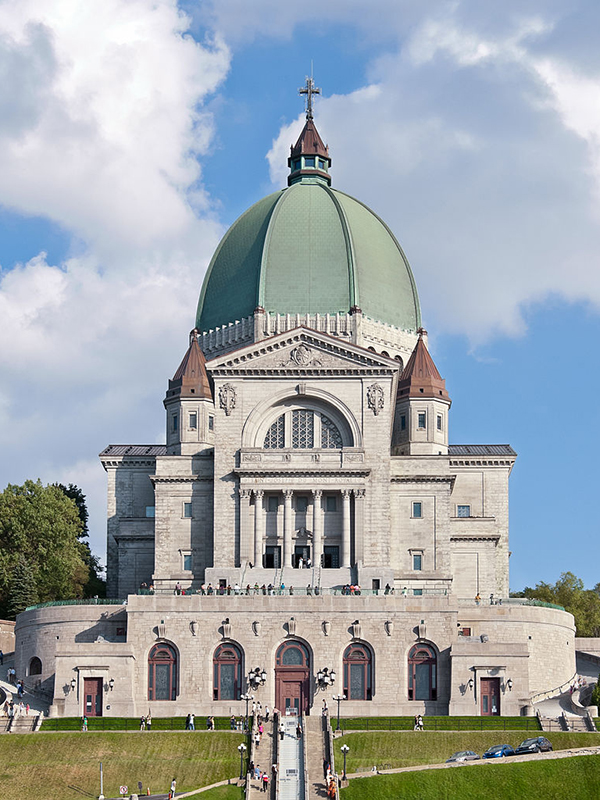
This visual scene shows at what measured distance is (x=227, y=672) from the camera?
8788cm

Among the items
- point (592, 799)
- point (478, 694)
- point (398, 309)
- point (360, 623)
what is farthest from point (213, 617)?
point (398, 309)

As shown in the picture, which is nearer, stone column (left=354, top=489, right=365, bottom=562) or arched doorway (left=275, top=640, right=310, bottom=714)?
arched doorway (left=275, top=640, right=310, bottom=714)

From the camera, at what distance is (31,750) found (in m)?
76.1

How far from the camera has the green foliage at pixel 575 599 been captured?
399 feet

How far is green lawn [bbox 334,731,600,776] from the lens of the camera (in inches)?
2931

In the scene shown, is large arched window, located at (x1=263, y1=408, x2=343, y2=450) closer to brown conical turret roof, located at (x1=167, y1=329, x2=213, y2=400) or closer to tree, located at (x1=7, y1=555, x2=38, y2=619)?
brown conical turret roof, located at (x1=167, y1=329, x2=213, y2=400)

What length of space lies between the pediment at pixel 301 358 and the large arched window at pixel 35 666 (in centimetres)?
2371

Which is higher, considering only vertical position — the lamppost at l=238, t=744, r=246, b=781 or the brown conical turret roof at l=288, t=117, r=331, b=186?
the brown conical turret roof at l=288, t=117, r=331, b=186

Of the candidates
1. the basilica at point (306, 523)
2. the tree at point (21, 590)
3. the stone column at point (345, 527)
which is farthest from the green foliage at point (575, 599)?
the tree at point (21, 590)

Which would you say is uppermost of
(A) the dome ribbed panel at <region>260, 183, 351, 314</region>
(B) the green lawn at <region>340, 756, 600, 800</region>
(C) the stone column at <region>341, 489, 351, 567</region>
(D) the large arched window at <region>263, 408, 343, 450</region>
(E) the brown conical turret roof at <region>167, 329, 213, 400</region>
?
(A) the dome ribbed panel at <region>260, 183, 351, 314</region>

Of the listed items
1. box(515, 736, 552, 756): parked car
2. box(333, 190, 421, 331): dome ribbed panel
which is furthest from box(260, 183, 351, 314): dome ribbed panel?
box(515, 736, 552, 756): parked car

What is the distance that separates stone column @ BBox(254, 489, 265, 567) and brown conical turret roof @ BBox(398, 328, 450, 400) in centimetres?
1659

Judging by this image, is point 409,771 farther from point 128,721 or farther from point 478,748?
point 128,721

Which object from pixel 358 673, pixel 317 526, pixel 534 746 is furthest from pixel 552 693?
pixel 534 746
